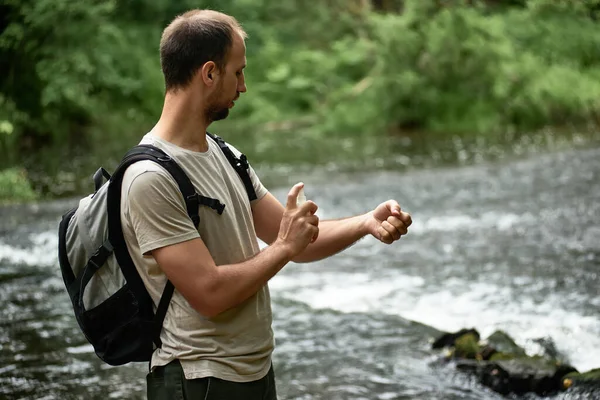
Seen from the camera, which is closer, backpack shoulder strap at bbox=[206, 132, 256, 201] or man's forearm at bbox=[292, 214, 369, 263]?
backpack shoulder strap at bbox=[206, 132, 256, 201]

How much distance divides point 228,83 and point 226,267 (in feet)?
1.70

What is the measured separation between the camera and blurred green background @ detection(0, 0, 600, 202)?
50.2 ft

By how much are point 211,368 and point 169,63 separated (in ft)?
2.83

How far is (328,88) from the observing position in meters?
28.9

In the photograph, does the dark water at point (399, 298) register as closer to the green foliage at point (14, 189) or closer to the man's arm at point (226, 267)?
the green foliage at point (14, 189)

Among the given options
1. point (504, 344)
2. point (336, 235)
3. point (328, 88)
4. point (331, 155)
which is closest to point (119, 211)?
point (336, 235)

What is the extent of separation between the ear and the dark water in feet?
12.0

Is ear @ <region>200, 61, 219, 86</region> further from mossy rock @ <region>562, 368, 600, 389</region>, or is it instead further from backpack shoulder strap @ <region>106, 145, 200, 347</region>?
mossy rock @ <region>562, 368, 600, 389</region>

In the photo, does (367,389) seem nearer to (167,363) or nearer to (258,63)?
(167,363)

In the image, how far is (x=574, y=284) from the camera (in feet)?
28.1

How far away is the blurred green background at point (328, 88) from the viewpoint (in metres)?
15.3

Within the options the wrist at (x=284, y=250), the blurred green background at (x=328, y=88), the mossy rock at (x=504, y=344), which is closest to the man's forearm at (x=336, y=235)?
the wrist at (x=284, y=250)

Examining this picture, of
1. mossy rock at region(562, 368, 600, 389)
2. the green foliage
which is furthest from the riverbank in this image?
mossy rock at region(562, 368, 600, 389)

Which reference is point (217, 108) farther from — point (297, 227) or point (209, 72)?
point (297, 227)
